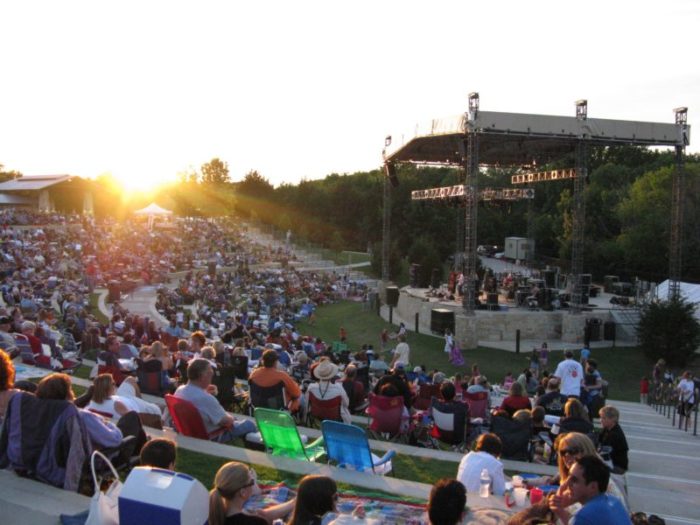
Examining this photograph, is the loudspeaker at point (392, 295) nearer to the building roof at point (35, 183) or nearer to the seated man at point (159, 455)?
the seated man at point (159, 455)

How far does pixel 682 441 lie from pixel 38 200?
5844cm

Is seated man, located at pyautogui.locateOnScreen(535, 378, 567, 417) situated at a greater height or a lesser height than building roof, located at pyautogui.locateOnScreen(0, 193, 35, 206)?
lesser

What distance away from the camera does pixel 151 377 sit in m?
8.98

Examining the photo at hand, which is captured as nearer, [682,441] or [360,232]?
[682,441]

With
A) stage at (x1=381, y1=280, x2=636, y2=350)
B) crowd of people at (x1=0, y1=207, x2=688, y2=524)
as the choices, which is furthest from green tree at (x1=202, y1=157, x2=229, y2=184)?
stage at (x1=381, y1=280, x2=636, y2=350)

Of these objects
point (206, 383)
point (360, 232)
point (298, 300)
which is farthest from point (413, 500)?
point (360, 232)

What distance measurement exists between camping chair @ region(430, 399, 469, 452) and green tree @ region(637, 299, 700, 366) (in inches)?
639

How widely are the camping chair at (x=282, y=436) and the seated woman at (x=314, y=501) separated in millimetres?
2570

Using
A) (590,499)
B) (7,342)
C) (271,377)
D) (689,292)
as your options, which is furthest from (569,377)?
(689,292)

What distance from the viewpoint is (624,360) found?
22.5 meters

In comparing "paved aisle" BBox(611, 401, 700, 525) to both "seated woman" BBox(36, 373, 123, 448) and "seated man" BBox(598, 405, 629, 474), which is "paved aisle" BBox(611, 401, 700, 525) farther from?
"seated woman" BBox(36, 373, 123, 448)

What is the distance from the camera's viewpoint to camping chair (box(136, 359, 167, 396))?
29.2 feet

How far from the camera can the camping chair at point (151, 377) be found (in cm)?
889

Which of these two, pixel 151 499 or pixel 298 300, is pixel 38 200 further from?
pixel 151 499
